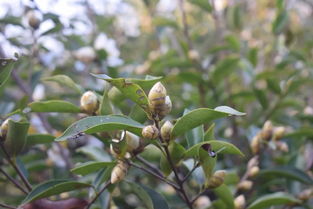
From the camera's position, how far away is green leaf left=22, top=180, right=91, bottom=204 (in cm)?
78

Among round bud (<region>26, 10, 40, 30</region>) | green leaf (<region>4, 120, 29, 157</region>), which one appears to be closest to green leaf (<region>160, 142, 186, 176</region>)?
green leaf (<region>4, 120, 29, 157</region>)

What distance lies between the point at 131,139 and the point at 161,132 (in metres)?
0.07

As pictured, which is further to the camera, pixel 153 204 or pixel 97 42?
pixel 97 42

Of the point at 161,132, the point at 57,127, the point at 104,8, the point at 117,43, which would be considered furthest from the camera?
the point at 104,8

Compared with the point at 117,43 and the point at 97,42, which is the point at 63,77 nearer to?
the point at 97,42

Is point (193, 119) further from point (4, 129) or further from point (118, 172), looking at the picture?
point (4, 129)

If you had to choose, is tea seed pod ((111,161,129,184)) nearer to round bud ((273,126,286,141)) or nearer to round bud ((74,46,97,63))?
round bud ((273,126,286,141))

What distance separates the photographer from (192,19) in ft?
9.35

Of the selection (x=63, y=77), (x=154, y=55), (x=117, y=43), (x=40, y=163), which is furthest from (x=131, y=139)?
(x=117, y=43)

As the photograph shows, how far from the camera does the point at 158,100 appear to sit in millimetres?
711

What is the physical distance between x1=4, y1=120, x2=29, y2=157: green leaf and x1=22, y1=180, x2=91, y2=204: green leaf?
0.10 metres

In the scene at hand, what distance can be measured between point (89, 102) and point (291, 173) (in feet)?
1.81

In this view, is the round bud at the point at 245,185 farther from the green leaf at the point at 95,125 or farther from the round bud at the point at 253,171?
the green leaf at the point at 95,125

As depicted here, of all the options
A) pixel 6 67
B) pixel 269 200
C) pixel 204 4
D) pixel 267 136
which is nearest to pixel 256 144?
pixel 267 136
